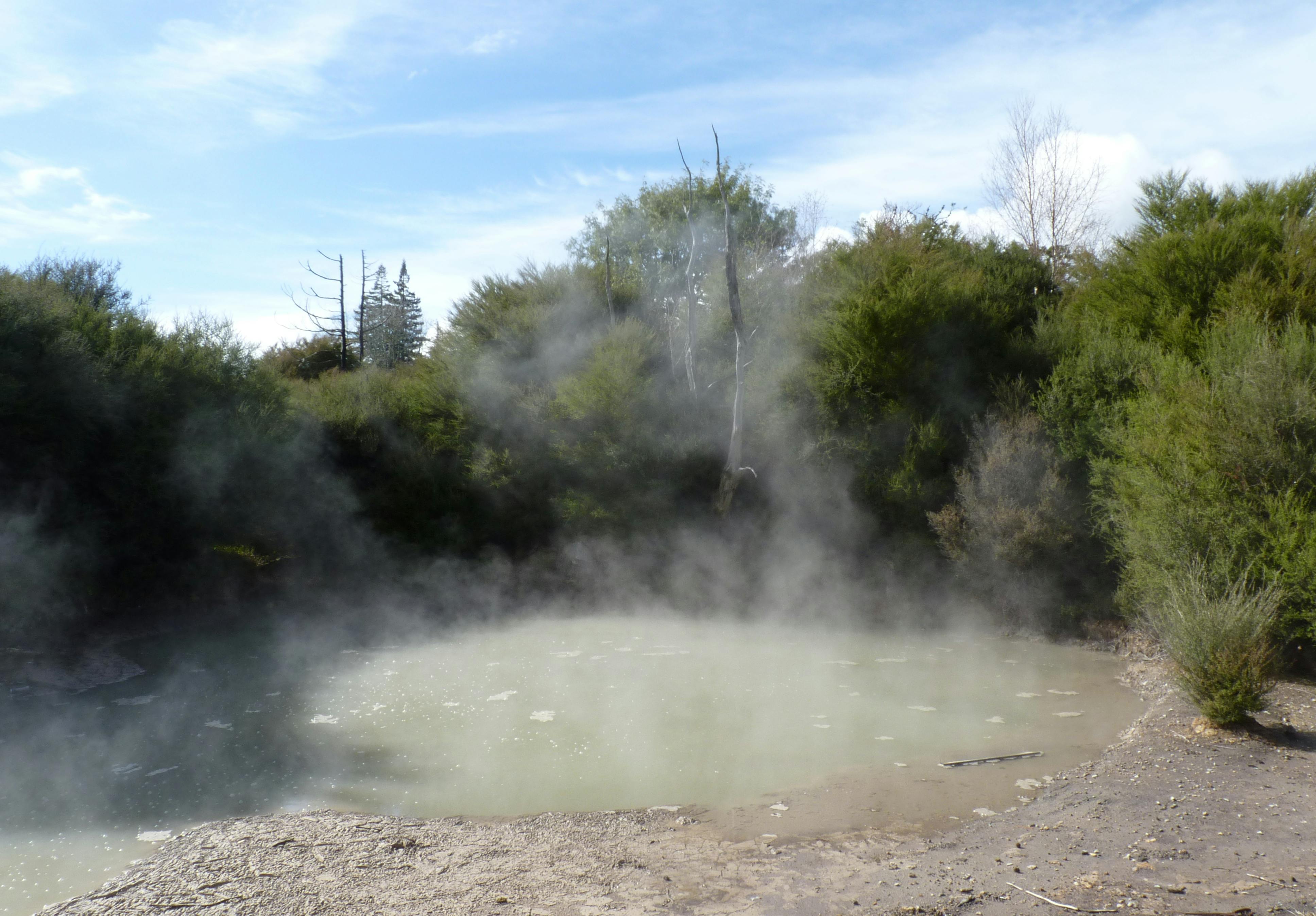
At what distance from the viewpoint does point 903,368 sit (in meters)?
12.8

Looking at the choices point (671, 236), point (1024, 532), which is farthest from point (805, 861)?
point (671, 236)

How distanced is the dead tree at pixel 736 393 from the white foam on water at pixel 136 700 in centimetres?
828

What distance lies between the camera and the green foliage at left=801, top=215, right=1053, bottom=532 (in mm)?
12336

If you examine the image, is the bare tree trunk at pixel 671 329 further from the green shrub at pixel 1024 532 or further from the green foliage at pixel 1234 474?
the green foliage at pixel 1234 474

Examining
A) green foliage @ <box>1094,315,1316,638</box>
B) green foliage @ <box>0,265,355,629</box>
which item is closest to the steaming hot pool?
green foliage @ <box>0,265,355,629</box>

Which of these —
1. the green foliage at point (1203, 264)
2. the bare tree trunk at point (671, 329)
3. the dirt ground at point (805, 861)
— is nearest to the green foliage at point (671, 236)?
the bare tree trunk at point (671, 329)

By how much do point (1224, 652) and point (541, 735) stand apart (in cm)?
523

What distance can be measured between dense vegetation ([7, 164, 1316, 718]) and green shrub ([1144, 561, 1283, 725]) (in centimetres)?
8

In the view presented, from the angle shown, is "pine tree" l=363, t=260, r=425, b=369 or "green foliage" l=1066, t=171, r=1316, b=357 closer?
"green foliage" l=1066, t=171, r=1316, b=357

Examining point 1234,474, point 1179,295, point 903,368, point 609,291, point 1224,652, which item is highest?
point 609,291

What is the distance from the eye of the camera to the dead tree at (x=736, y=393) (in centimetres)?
1341

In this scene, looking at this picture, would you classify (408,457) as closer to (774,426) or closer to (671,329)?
(671,329)

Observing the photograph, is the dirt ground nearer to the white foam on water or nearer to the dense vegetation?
the dense vegetation

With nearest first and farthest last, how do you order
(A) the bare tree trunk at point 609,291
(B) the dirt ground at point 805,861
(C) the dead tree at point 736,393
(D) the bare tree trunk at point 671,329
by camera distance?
(B) the dirt ground at point 805,861 < (C) the dead tree at point 736,393 < (D) the bare tree trunk at point 671,329 < (A) the bare tree trunk at point 609,291
